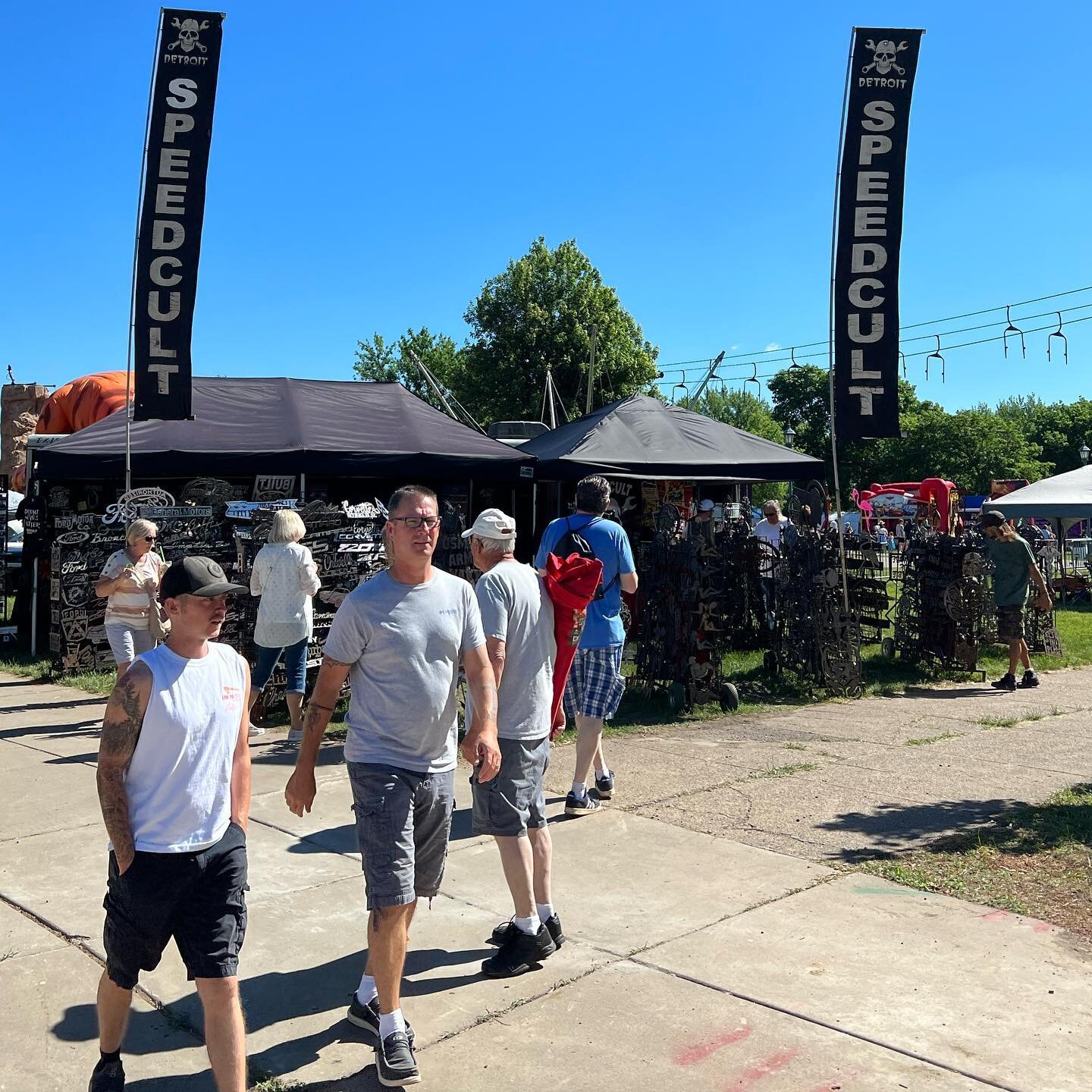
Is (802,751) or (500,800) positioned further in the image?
(802,751)

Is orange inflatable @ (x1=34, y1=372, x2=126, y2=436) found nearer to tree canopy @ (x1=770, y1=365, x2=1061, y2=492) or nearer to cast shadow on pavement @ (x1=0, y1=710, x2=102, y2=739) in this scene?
cast shadow on pavement @ (x1=0, y1=710, x2=102, y2=739)

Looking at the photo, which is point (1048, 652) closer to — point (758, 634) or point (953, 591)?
point (953, 591)

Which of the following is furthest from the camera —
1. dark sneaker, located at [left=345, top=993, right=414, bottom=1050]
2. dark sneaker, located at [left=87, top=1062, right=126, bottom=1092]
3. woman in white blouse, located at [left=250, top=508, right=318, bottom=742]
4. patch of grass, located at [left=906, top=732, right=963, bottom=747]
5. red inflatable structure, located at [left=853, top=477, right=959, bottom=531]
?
red inflatable structure, located at [left=853, top=477, right=959, bottom=531]

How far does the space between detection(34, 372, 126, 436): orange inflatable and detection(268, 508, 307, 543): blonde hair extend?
8164 millimetres

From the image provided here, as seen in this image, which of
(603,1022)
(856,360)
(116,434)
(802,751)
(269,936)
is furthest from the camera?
(116,434)

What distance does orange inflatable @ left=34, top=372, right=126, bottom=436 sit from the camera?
49.8 feet

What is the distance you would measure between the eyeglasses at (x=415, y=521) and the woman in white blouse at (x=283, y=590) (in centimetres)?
448

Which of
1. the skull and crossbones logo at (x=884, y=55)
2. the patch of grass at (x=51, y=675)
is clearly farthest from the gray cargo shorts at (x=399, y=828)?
the skull and crossbones logo at (x=884, y=55)

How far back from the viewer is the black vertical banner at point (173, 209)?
10273 millimetres

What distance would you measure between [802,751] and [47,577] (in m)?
9.48

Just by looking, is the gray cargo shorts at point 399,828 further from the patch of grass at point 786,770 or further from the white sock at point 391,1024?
the patch of grass at point 786,770

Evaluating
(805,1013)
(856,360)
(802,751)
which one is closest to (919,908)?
(805,1013)

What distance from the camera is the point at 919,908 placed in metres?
4.73

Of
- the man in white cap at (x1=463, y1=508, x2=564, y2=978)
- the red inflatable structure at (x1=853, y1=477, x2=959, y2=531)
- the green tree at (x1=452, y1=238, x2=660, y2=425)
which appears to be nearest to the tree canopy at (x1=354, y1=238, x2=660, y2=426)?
the green tree at (x1=452, y1=238, x2=660, y2=425)
